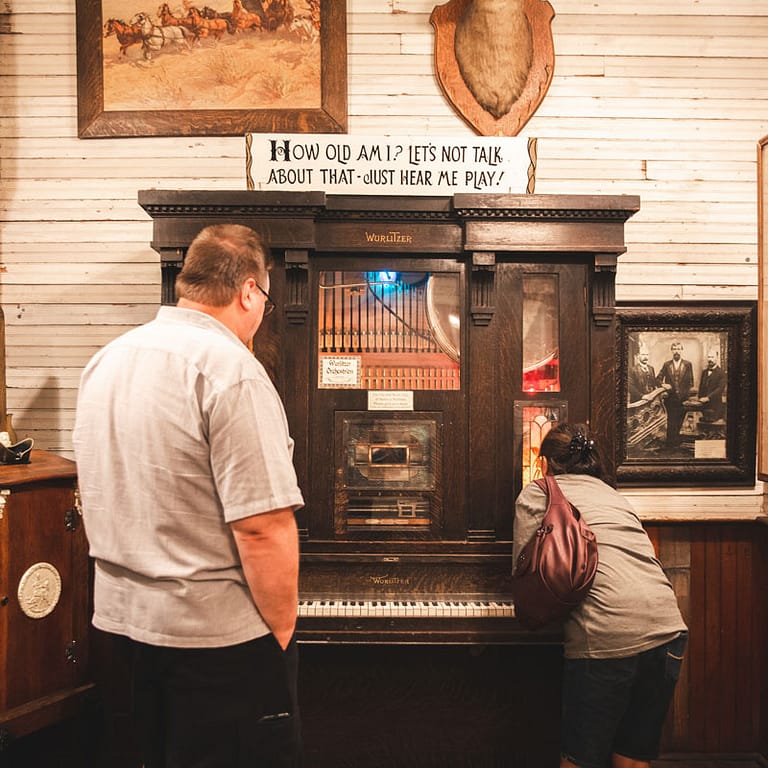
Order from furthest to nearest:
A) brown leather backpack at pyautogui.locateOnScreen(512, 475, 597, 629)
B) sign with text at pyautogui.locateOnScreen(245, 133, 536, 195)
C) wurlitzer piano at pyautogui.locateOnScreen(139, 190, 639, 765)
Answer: sign with text at pyautogui.locateOnScreen(245, 133, 536, 195), wurlitzer piano at pyautogui.locateOnScreen(139, 190, 639, 765), brown leather backpack at pyautogui.locateOnScreen(512, 475, 597, 629)

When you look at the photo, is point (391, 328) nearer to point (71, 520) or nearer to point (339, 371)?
point (339, 371)

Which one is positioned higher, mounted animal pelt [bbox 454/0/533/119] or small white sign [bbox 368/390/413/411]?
mounted animal pelt [bbox 454/0/533/119]

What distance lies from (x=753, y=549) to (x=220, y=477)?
A: 3.25 metres

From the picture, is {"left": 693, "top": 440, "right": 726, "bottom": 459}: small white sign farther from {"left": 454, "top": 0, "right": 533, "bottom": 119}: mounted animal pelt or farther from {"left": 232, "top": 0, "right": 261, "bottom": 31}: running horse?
{"left": 232, "top": 0, "right": 261, "bottom": 31}: running horse

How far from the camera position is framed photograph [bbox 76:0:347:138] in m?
3.72

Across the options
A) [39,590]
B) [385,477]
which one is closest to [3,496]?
[39,590]

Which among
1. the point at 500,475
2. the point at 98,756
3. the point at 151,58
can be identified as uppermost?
the point at 151,58

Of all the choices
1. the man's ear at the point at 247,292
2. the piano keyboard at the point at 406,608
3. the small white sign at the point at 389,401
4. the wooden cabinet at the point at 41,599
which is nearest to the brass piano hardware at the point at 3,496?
the wooden cabinet at the point at 41,599

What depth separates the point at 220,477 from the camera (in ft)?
4.85

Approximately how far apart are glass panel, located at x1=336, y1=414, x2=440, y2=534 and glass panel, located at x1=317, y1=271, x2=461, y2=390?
0.70 feet

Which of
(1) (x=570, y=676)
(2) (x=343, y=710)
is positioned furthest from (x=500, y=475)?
(2) (x=343, y=710)

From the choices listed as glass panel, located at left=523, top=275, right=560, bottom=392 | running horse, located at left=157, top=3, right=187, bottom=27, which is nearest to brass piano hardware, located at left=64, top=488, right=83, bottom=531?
glass panel, located at left=523, top=275, right=560, bottom=392

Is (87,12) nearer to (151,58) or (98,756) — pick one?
(151,58)

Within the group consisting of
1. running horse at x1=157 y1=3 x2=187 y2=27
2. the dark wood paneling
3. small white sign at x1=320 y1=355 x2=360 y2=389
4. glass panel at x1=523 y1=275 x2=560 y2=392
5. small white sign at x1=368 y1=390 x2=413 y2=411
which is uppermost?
running horse at x1=157 y1=3 x2=187 y2=27
